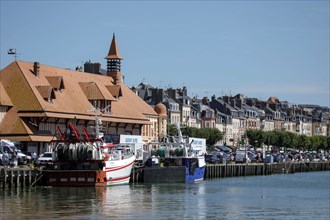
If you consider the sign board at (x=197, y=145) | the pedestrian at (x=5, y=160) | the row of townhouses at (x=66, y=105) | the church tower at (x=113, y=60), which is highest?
the church tower at (x=113, y=60)

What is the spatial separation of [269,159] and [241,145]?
40384mm

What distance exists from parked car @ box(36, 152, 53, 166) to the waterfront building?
6.73 ft

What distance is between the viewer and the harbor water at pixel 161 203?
53.0 meters

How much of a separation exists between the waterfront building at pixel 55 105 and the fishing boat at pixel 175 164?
24.4 ft

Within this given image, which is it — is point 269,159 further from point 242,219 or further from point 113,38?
point 242,219

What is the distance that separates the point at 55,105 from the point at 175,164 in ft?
44.4

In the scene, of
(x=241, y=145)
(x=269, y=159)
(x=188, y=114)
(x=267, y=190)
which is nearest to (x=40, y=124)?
(x=267, y=190)

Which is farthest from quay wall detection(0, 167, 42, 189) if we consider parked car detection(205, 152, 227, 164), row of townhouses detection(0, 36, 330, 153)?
parked car detection(205, 152, 227, 164)

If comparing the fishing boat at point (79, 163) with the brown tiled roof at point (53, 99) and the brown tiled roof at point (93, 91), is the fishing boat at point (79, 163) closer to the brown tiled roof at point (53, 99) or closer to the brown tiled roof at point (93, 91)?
the brown tiled roof at point (53, 99)

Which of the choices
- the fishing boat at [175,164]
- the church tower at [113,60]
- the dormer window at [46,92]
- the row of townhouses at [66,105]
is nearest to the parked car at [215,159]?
the row of townhouses at [66,105]

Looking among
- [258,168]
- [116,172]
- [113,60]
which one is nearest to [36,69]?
[116,172]

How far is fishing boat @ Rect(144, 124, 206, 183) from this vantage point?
83562 millimetres

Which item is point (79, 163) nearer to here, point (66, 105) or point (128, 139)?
point (128, 139)

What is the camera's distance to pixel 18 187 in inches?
2746
